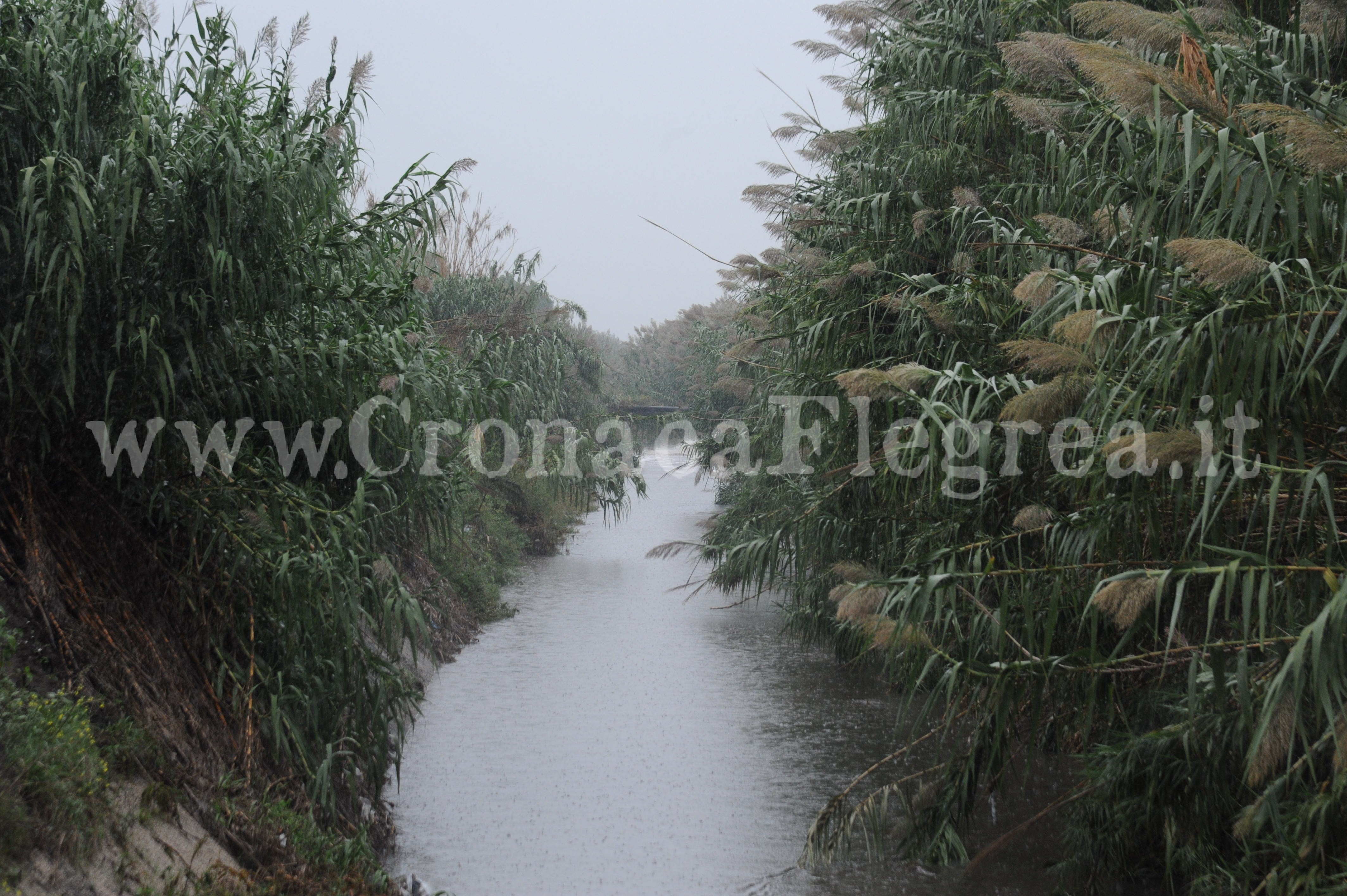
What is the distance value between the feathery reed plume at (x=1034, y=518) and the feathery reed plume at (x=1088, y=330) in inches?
29.5

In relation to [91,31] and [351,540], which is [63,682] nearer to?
[351,540]

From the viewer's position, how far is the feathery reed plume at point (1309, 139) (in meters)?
2.83

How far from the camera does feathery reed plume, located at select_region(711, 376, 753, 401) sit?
11.6m

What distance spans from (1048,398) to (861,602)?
0.94m

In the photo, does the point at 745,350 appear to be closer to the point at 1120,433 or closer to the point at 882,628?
the point at 882,628

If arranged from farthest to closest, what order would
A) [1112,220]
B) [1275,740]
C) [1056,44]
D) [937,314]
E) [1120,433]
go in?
[937,314], [1112,220], [1056,44], [1120,433], [1275,740]

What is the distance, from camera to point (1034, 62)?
172 inches

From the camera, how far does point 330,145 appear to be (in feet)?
15.7

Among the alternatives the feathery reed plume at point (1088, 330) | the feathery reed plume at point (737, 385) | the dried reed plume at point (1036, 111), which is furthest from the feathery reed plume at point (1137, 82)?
the feathery reed plume at point (737, 385)

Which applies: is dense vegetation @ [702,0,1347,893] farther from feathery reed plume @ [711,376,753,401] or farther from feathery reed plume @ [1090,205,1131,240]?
feathery reed plume @ [711,376,753,401]

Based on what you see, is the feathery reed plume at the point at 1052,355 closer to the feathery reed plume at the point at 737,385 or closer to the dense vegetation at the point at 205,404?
the dense vegetation at the point at 205,404

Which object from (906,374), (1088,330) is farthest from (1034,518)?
(1088,330)

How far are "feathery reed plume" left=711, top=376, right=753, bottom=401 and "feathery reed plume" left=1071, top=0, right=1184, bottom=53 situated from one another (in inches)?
285

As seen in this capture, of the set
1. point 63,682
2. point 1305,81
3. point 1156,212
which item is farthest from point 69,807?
point 1305,81
